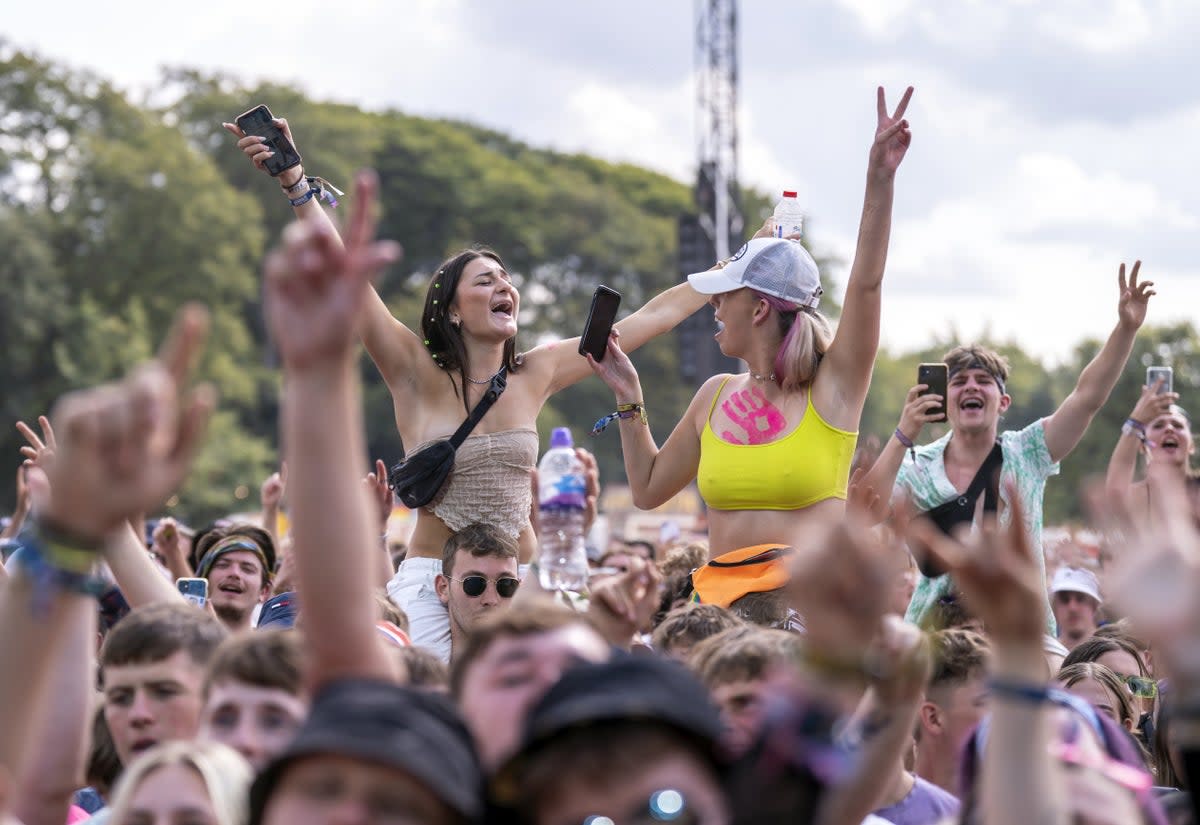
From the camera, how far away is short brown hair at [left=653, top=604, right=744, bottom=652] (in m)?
4.77

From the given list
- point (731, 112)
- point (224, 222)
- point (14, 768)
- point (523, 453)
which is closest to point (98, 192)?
point (224, 222)

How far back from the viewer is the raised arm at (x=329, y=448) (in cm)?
262

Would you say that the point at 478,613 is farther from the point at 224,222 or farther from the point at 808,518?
the point at 224,222

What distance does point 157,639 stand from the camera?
397cm

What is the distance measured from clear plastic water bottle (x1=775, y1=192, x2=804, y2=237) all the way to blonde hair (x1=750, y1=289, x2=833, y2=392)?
67 centimetres

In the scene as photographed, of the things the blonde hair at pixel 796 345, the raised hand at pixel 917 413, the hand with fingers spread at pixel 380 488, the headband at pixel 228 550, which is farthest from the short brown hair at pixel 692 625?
the headband at pixel 228 550

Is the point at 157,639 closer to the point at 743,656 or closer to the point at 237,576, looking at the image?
the point at 743,656

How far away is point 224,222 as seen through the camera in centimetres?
4978

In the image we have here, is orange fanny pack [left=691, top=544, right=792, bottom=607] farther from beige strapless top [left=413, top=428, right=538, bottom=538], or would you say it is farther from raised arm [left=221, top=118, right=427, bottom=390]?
raised arm [left=221, top=118, right=427, bottom=390]

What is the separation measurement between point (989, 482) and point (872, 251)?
75.0 inches

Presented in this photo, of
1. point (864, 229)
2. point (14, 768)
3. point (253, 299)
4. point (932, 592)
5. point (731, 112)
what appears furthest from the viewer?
point (253, 299)

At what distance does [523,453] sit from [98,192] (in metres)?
44.7

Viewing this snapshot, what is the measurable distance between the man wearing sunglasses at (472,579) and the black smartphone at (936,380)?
5.98ft

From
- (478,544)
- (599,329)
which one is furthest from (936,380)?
(478,544)
